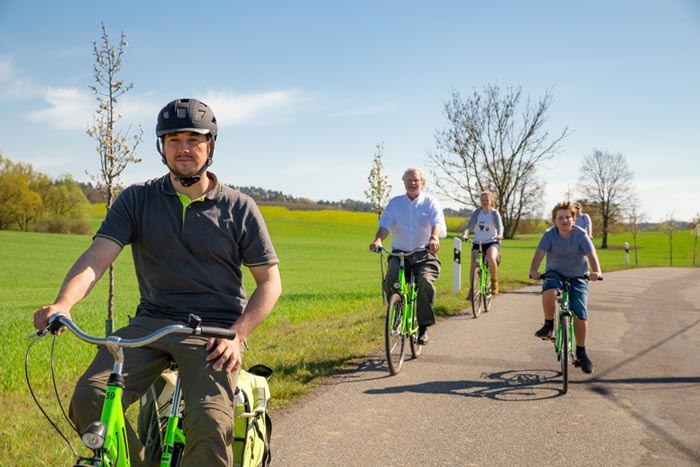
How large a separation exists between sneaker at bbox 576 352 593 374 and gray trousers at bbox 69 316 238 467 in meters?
5.43

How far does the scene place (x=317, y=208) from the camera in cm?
12044

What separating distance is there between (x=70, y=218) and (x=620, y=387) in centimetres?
7079

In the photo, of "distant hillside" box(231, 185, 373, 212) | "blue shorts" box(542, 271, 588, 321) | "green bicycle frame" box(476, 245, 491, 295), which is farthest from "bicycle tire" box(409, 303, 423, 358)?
"distant hillside" box(231, 185, 373, 212)

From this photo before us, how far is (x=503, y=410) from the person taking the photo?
5.95 meters

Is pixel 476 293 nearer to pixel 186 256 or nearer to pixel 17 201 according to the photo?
pixel 186 256

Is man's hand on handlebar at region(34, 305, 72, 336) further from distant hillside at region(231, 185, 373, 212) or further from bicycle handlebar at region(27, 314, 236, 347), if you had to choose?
distant hillside at region(231, 185, 373, 212)

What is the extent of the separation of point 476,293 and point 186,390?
9473 mm

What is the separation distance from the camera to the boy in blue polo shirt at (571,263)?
7402 mm

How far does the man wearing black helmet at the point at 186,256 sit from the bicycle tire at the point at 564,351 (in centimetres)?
433

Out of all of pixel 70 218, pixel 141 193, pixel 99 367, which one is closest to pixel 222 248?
pixel 141 193

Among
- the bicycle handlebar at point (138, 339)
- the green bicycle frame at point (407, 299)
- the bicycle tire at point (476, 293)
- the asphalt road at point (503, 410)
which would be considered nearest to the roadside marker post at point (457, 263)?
the bicycle tire at point (476, 293)

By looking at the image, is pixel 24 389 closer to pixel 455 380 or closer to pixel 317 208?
pixel 455 380

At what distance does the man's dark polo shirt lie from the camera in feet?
10.3

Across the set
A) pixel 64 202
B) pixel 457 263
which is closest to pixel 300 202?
pixel 64 202
